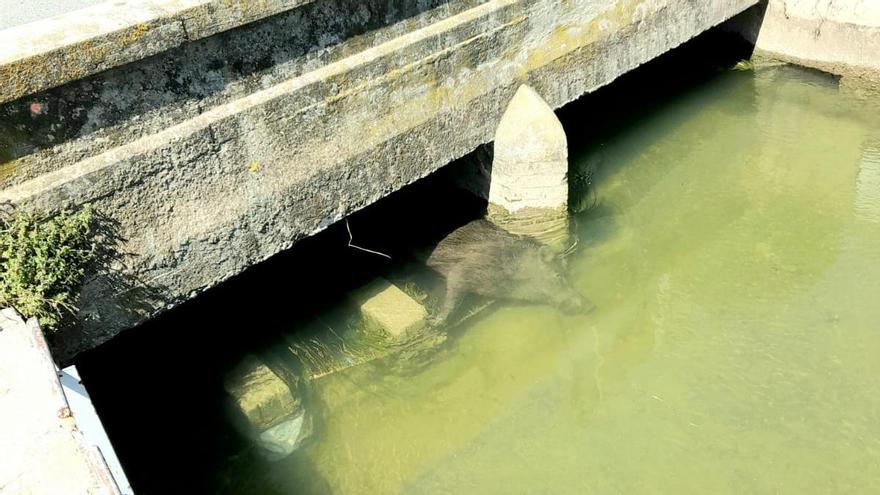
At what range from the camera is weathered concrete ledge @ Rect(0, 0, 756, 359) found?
369 centimetres

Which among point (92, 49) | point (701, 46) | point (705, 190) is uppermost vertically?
point (92, 49)

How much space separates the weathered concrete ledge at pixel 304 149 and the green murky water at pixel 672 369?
1327mm

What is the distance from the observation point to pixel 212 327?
5.41 m

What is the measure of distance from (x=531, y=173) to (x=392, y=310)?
1.54 meters

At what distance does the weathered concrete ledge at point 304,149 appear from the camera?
3.69 m

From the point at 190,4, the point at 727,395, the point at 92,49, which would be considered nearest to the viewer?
the point at 92,49

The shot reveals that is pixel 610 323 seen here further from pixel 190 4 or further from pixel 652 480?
pixel 190 4

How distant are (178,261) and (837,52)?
289 inches

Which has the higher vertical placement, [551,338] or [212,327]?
[212,327]

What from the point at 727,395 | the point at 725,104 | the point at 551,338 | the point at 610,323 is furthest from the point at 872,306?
the point at 725,104

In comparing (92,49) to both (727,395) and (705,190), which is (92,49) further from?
(705,190)

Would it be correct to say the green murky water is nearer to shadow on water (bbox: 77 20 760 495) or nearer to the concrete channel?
shadow on water (bbox: 77 20 760 495)

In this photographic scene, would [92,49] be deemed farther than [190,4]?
No

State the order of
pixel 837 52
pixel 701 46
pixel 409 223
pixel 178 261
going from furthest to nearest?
pixel 701 46 → pixel 837 52 → pixel 409 223 → pixel 178 261
